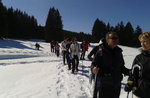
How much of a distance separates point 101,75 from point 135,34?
241 feet

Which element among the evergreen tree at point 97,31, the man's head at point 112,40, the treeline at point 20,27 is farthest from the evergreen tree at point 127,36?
the man's head at point 112,40

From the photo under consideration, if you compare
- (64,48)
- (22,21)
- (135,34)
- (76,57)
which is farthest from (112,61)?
(22,21)

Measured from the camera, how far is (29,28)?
8350cm

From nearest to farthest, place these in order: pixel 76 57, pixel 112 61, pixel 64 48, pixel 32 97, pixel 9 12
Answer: pixel 112 61, pixel 32 97, pixel 76 57, pixel 64 48, pixel 9 12

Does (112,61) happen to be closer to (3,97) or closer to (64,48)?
(3,97)

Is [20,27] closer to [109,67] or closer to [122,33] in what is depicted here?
[122,33]

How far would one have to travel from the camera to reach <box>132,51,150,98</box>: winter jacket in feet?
9.98

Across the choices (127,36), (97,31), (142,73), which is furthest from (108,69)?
(127,36)

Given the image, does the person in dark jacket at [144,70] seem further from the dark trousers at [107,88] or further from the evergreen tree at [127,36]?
the evergreen tree at [127,36]

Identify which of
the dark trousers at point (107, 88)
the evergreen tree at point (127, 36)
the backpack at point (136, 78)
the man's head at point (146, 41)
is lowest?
the dark trousers at point (107, 88)

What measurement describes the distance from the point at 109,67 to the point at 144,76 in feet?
2.26

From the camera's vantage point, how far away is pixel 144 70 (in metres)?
3.06

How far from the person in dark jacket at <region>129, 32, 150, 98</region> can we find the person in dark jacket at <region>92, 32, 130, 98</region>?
47 centimetres

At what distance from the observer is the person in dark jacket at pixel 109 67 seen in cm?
356
